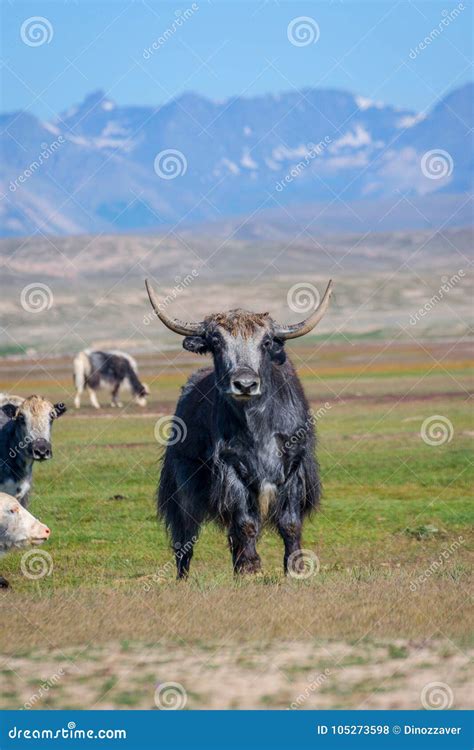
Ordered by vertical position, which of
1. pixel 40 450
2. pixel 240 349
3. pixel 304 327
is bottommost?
pixel 240 349

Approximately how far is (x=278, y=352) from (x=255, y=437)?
2.87ft

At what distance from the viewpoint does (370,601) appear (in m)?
10.5

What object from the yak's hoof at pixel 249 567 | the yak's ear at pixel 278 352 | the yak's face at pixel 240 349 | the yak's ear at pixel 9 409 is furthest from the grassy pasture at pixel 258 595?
the yak's ear at pixel 278 352

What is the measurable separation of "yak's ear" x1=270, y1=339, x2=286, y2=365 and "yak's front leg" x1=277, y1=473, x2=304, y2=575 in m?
1.08

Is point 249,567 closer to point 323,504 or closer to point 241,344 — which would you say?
point 241,344

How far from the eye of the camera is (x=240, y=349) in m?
12.3

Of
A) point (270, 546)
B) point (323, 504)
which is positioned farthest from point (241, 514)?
point (323, 504)

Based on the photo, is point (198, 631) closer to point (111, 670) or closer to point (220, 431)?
point (111, 670)

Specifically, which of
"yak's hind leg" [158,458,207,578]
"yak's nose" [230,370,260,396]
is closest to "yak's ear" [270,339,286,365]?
Answer: "yak's nose" [230,370,260,396]

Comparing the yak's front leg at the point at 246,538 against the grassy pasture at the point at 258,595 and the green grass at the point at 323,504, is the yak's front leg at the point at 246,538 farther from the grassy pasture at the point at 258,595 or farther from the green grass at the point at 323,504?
the green grass at the point at 323,504

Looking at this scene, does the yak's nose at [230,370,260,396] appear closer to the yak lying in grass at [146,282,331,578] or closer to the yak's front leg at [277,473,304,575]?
the yak lying in grass at [146,282,331,578]

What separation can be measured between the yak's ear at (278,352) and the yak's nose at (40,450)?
Result: 2.87m

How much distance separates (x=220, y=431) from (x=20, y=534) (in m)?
2.02

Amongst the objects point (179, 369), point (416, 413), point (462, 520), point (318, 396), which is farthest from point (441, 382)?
point (462, 520)
